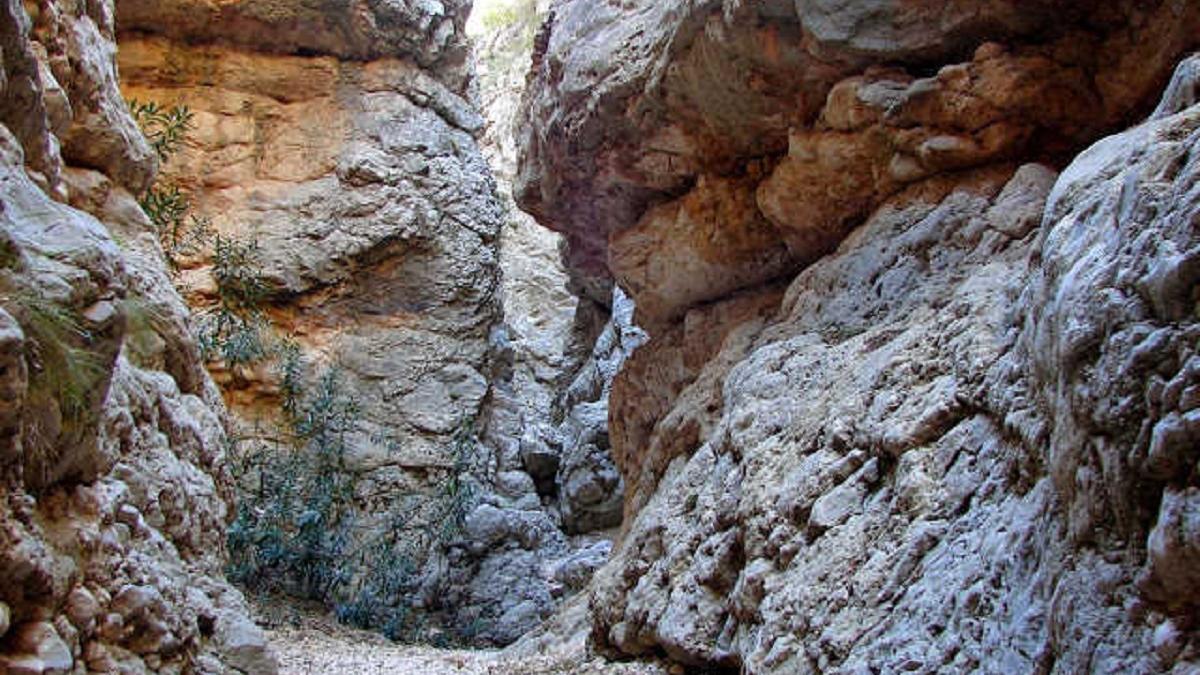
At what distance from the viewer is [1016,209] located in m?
5.96

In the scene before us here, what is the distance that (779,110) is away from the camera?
7.84m

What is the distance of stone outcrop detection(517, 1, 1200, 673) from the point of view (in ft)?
9.22

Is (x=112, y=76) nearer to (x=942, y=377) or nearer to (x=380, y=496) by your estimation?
(x=942, y=377)

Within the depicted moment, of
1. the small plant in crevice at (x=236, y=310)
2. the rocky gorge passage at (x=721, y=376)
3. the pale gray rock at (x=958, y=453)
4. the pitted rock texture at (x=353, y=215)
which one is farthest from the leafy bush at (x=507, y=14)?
the pale gray rock at (x=958, y=453)

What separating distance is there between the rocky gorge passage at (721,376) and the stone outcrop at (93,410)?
0.08ft

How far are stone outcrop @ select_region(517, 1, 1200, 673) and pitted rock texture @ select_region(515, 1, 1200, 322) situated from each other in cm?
2

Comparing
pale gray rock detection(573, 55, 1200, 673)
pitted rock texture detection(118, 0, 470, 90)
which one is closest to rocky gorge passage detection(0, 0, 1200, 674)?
pale gray rock detection(573, 55, 1200, 673)

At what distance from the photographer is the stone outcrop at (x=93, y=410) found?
365cm

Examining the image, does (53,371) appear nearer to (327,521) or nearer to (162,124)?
(327,521)

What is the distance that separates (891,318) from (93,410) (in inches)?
179

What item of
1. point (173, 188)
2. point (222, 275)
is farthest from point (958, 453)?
point (173, 188)

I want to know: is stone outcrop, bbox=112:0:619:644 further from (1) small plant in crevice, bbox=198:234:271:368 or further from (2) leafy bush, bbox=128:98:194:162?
(2) leafy bush, bbox=128:98:194:162

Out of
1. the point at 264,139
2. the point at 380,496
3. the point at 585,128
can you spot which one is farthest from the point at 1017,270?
the point at 264,139

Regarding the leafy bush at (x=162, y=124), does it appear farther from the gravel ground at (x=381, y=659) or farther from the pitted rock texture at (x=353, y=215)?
the gravel ground at (x=381, y=659)
